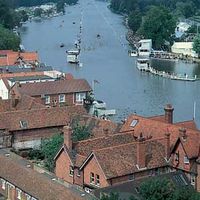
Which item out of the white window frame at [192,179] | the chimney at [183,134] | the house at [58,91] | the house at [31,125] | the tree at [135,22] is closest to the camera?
the white window frame at [192,179]

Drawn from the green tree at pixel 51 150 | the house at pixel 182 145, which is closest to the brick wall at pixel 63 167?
the green tree at pixel 51 150

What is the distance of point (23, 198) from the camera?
25562mm

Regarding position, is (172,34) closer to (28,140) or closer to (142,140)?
(28,140)

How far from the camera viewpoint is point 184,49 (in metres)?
76.8

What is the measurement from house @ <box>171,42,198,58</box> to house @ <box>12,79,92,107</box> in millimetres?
33491

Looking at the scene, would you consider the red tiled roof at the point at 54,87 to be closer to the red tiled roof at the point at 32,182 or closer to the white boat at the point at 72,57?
the red tiled roof at the point at 32,182

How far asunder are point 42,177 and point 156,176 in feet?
12.8

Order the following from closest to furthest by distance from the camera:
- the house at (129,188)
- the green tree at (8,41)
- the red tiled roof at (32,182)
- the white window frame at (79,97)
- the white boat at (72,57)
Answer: the house at (129,188) → the red tiled roof at (32,182) → the white window frame at (79,97) → the green tree at (8,41) → the white boat at (72,57)

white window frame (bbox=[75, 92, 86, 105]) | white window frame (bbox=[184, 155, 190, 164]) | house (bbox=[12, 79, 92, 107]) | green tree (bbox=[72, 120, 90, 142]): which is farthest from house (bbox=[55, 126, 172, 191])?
white window frame (bbox=[75, 92, 86, 105])

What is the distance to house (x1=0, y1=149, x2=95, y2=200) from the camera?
942 inches

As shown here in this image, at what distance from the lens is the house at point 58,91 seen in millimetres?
41938

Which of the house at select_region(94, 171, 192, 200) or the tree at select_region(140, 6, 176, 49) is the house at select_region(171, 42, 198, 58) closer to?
the tree at select_region(140, 6, 176, 49)

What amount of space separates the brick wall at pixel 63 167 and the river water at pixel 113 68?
48.9 feet

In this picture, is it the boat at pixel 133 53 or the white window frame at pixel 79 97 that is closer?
the white window frame at pixel 79 97
